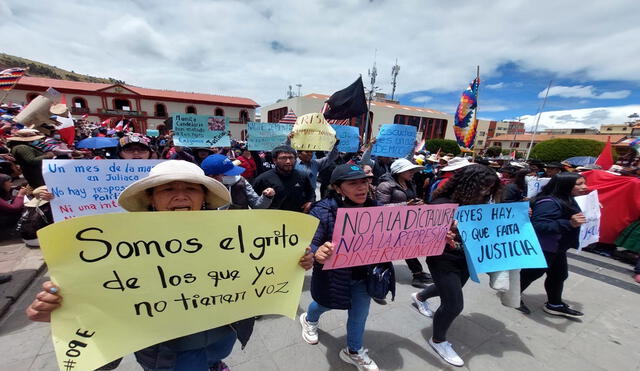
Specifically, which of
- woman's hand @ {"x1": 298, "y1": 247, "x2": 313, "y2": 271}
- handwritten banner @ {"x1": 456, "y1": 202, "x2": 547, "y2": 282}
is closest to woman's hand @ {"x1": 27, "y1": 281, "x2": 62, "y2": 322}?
woman's hand @ {"x1": 298, "y1": 247, "x2": 313, "y2": 271}

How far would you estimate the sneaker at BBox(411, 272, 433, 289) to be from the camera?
3553 mm

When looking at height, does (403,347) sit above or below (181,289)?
below

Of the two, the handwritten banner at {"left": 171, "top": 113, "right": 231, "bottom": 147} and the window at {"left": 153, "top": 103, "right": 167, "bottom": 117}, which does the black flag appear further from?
the window at {"left": 153, "top": 103, "right": 167, "bottom": 117}

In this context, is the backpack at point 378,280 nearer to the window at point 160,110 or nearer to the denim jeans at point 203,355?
the denim jeans at point 203,355

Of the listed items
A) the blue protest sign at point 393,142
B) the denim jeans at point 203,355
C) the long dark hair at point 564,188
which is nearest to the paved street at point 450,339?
the denim jeans at point 203,355

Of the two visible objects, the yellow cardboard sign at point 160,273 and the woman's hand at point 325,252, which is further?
the woman's hand at point 325,252

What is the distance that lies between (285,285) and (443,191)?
1658mm

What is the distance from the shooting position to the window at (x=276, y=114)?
43122 mm

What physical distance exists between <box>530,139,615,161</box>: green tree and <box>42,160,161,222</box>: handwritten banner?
27.4m

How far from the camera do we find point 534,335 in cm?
271

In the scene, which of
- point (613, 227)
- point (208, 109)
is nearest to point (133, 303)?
point (613, 227)

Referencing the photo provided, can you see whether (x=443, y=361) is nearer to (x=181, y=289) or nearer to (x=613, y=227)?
(x=181, y=289)

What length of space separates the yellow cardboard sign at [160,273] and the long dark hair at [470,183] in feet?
4.89

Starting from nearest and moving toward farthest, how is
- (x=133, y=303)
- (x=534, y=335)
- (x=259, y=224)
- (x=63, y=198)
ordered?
(x=133, y=303)
(x=259, y=224)
(x=63, y=198)
(x=534, y=335)
